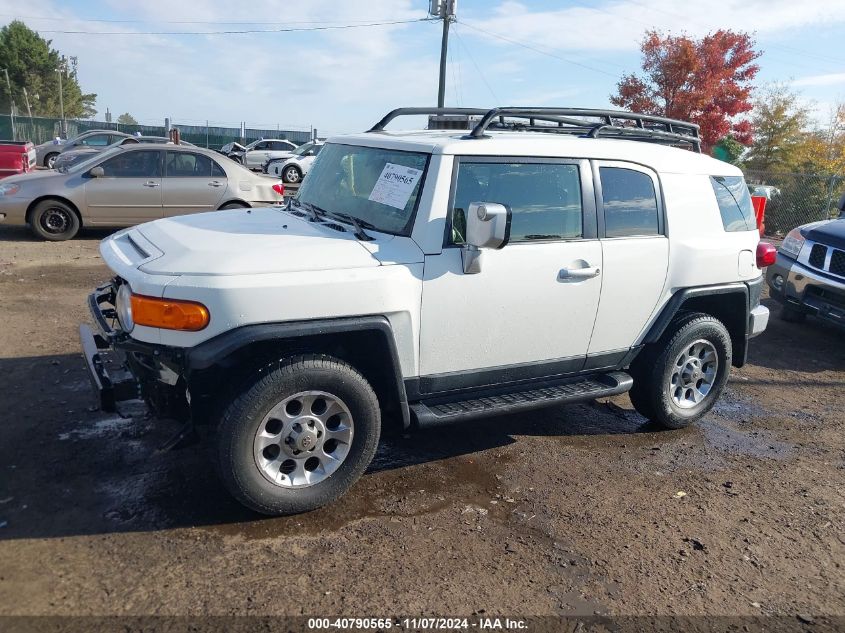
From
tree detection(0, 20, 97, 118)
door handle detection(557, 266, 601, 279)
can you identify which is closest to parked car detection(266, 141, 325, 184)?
door handle detection(557, 266, 601, 279)

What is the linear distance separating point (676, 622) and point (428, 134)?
124 inches

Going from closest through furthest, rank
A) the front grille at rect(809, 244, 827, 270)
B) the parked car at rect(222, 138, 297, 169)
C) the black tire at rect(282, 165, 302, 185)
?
the front grille at rect(809, 244, 827, 270) → the black tire at rect(282, 165, 302, 185) → the parked car at rect(222, 138, 297, 169)

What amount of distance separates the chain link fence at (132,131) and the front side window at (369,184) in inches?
1433

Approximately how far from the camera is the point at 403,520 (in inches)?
145

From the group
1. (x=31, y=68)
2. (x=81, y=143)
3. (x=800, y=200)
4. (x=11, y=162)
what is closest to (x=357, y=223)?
(x=11, y=162)

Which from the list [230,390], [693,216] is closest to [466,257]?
[230,390]

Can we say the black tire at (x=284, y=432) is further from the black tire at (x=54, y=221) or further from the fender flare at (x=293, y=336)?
the black tire at (x=54, y=221)

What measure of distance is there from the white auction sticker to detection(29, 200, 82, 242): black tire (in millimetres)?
8239

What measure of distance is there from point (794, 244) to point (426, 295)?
615 centimetres

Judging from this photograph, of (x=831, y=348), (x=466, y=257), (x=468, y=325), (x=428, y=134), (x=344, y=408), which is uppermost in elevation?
(x=428, y=134)

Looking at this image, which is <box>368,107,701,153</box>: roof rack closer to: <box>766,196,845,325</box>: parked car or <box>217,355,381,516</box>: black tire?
<box>217,355,381,516</box>: black tire

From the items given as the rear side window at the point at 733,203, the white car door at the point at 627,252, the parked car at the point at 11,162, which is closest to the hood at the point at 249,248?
the white car door at the point at 627,252

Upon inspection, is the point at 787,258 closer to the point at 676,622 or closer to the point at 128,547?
the point at 676,622

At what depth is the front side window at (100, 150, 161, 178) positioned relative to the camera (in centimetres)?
1062
